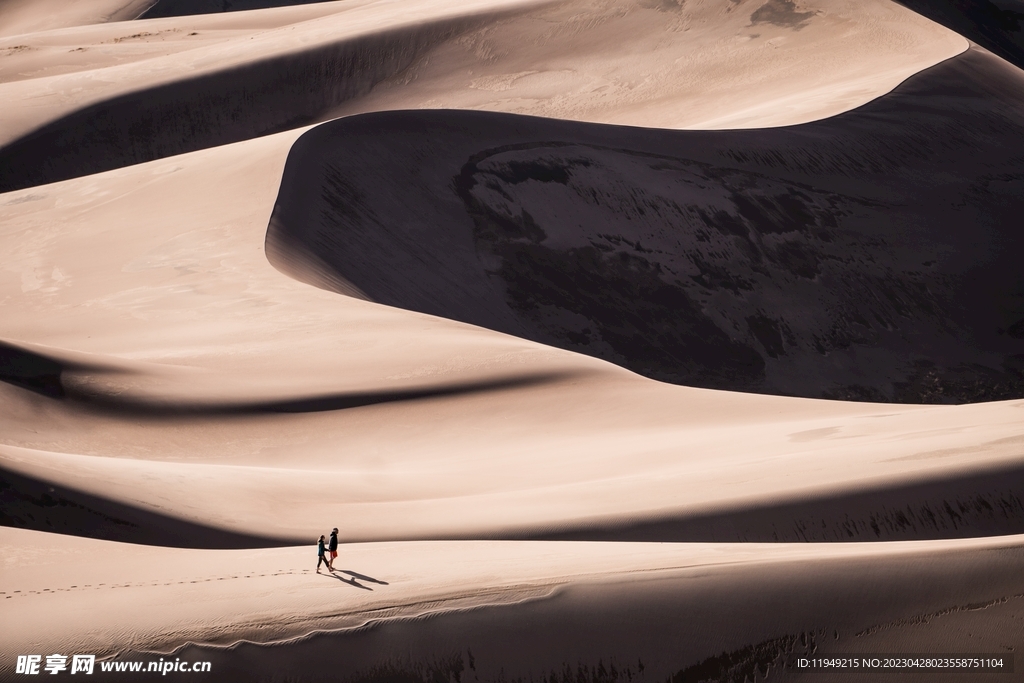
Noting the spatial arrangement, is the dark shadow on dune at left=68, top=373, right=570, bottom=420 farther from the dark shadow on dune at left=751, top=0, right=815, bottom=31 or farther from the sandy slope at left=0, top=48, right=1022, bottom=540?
the dark shadow on dune at left=751, top=0, right=815, bottom=31

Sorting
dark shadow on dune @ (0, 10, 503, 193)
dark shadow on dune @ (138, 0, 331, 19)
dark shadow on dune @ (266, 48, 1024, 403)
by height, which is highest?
dark shadow on dune @ (138, 0, 331, 19)

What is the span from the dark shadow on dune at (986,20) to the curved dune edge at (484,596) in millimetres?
21298

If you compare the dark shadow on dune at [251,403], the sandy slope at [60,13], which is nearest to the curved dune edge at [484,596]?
the dark shadow on dune at [251,403]

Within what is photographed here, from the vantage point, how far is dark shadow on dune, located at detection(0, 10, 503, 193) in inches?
796

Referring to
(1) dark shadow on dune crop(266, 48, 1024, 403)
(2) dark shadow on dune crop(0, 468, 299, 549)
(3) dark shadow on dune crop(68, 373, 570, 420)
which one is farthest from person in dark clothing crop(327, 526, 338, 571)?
(1) dark shadow on dune crop(266, 48, 1024, 403)

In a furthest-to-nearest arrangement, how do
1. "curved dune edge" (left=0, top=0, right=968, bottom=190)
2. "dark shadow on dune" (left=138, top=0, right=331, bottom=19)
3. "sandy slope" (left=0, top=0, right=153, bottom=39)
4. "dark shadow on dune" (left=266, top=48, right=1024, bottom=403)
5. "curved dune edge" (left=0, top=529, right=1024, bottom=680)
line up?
"dark shadow on dune" (left=138, top=0, right=331, bottom=19) < "sandy slope" (left=0, top=0, right=153, bottom=39) < "curved dune edge" (left=0, top=0, right=968, bottom=190) < "dark shadow on dune" (left=266, top=48, right=1024, bottom=403) < "curved dune edge" (left=0, top=529, right=1024, bottom=680)

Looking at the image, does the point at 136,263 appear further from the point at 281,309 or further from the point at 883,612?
the point at 883,612

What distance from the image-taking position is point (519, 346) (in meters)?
9.89

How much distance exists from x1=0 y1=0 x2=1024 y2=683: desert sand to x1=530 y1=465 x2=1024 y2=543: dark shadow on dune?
0.06 feet

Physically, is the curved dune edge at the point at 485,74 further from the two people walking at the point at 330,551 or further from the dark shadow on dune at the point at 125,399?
the two people walking at the point at 330,551

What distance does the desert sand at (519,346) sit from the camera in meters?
4.57

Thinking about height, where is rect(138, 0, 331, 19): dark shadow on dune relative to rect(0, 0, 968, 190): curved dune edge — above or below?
above

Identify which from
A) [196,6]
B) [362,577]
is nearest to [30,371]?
[362,577]

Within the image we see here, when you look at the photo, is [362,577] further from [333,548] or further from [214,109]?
[214,109]
